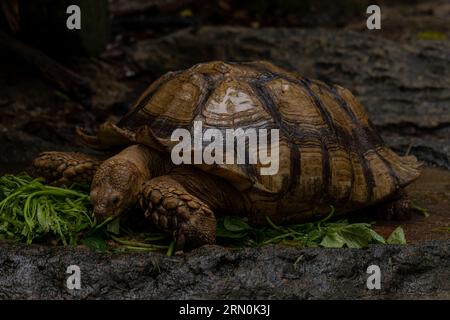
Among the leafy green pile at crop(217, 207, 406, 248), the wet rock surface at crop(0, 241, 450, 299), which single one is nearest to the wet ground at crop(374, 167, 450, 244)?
the leafy green pile at crop(217, 207, 406, 248)

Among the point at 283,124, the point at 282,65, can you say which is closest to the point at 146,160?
the point at 283,124

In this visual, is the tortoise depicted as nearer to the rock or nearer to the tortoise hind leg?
the tortoise hind leg

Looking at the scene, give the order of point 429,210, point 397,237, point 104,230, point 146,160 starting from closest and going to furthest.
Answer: point 104,230 → point 397,237 → point 146,160 → point 429,210

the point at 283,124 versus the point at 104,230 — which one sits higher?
the point at 283,124

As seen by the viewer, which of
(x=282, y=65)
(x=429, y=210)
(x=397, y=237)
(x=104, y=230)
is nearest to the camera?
(x=104, y=230)

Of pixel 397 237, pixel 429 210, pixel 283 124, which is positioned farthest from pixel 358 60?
pixel 397 237

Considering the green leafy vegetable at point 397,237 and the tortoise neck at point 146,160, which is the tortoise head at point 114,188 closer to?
the tortoise neck at point 146,160

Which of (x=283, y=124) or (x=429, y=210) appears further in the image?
(x=429, y=210)

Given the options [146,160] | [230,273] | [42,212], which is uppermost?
[146,160]

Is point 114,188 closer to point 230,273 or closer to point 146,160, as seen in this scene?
point 146,160
